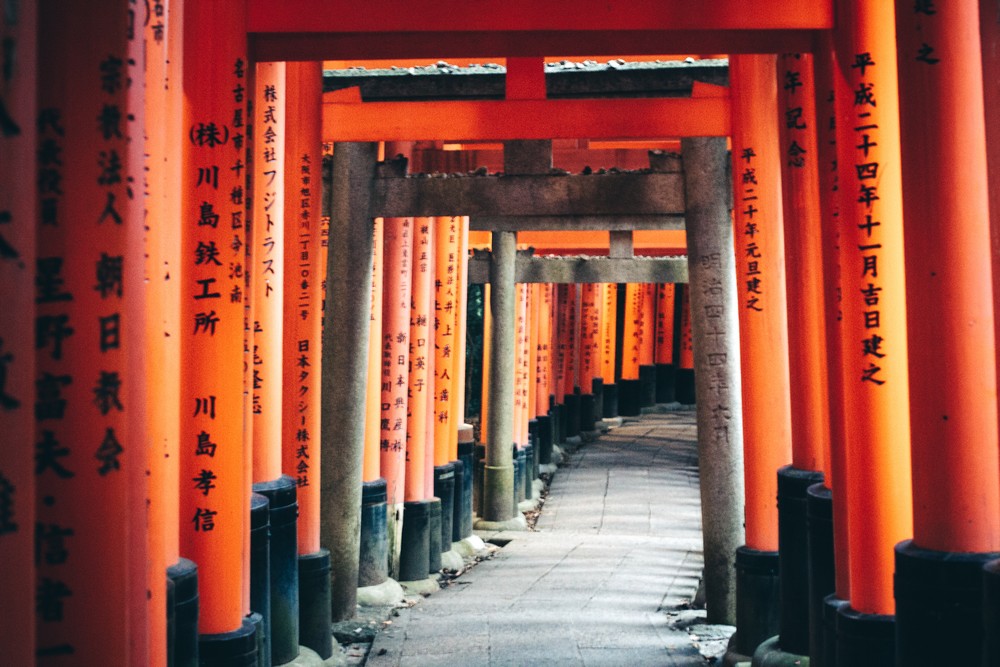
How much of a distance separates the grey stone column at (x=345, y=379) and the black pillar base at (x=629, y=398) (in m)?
17.8

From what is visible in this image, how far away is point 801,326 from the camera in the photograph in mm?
5137

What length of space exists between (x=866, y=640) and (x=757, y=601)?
2362 millimetres

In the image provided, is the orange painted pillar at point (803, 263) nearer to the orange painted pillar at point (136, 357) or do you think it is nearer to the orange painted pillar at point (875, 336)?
the orange painted pillar at point (875, 336)

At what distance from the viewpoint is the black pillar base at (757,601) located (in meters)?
6.11

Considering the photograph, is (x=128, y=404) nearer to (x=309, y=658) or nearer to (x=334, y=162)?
(x=309, y=658)

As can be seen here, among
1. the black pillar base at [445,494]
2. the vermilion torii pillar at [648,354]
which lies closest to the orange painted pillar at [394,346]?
the black pillar base at [445,494]

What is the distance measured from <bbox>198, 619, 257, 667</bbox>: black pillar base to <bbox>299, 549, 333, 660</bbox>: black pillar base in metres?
2.12

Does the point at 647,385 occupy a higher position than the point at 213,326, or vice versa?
the point at 213,326

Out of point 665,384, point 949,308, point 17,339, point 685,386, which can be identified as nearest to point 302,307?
point 949,308

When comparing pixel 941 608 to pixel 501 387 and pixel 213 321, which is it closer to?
pixel 213 321

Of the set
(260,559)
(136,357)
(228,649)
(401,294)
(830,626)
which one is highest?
(401,294)

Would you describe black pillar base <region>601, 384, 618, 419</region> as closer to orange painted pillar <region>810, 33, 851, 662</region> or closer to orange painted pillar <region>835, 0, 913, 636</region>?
orange painted pillar <region>810, 33, 851, 662</region>

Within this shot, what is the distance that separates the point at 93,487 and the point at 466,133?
4.74m

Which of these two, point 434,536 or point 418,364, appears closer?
point 418,364
